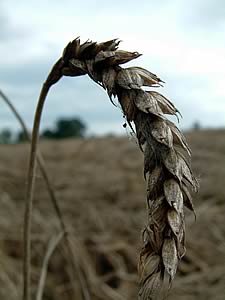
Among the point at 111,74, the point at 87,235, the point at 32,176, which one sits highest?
the point at 111,74

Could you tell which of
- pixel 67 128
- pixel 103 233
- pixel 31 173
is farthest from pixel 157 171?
pixel 67 128

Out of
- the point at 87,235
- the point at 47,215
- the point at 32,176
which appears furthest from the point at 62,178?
the point at 32,176

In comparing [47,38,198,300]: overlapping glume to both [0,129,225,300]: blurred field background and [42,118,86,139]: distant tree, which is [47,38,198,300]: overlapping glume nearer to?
[0,129,225,300]: blurred field background

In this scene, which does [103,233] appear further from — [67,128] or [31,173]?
[67,128]

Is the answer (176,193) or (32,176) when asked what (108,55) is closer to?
(176,193)

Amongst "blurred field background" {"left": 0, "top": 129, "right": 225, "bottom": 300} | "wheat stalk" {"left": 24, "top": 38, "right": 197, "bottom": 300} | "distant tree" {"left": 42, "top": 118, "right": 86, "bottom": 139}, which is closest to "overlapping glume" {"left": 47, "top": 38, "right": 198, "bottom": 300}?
"wheat stalk" {"left": 24, "top": 38, "right": 197, "bottom": 300}
